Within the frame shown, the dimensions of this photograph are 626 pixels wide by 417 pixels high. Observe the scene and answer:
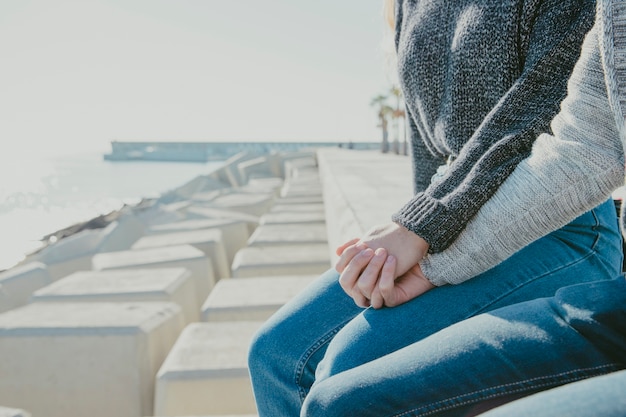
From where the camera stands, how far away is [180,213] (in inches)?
428

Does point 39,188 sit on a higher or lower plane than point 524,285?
lower

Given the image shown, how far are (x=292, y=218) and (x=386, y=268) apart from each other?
17.9 feet

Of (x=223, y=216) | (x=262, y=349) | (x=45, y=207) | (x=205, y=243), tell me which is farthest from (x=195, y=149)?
(x=262, y=349)

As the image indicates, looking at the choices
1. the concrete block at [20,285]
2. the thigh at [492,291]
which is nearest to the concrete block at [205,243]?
the concrete block at [20,285]

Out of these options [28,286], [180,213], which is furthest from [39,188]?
[28,286]

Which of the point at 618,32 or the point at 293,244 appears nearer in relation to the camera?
the point at 618,32

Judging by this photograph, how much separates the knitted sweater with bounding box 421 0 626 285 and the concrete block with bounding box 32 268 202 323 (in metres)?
2.86

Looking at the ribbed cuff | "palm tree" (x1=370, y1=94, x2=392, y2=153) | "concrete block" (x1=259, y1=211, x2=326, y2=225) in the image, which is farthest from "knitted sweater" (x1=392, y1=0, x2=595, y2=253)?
"palm tree" (x1=370, y1=94, x2=392, y2=153)

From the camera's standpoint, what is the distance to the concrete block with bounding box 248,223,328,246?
5.17m

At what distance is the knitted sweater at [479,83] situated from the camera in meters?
1.19

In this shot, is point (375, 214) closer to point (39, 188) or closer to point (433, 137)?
point (433, 137)

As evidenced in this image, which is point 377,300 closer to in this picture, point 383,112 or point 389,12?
point 389,12

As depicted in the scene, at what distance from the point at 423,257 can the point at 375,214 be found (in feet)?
7.32

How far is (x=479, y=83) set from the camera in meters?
1.40
